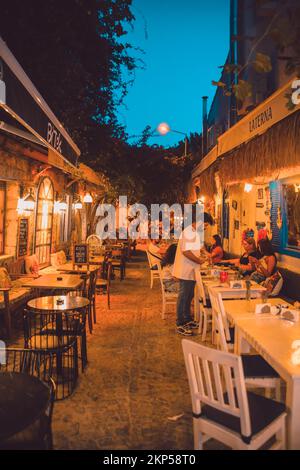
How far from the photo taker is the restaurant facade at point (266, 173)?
4.57m

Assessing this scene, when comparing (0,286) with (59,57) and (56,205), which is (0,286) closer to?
(59,57)

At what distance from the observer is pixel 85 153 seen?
1136 centimetres

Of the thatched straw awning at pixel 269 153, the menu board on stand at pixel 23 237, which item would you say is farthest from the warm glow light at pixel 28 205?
the thatched straw awning at pixel 269 153

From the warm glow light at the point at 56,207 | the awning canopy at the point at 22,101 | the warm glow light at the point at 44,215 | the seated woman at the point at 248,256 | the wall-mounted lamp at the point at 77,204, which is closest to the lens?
the awning canopy at the point at 22,101

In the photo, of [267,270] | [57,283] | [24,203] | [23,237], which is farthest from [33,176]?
[267,270]

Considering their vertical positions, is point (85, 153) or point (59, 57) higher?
point (59, 57)

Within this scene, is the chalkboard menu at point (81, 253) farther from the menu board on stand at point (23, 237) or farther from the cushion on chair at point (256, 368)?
the cushion on chair at point (256, 368)

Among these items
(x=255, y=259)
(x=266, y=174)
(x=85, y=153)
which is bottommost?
(x=255, y=259)

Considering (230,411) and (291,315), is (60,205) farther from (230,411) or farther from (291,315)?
(230,411)

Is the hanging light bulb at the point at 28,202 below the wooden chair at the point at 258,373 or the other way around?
the other way around

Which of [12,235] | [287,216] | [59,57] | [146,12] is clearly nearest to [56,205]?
[12,235]

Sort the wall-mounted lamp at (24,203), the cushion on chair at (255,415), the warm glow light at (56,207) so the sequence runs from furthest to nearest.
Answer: the warm glow light at (56,207) → the wall-mounted lamp at (24,203) → the cushion on chair at (255,415)

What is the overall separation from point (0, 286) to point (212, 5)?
8.94 metres

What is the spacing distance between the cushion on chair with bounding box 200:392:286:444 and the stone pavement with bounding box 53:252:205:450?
0.73 meters
